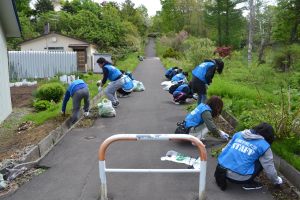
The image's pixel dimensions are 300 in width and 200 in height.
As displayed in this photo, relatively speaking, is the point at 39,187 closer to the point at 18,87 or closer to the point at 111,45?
the point at 18,87

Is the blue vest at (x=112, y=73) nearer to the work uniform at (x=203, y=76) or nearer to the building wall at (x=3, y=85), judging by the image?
the work uniform at (x=203, y=76)

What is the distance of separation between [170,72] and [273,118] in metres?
13.3

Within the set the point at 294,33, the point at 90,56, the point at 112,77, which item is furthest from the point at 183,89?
the point at 294,33

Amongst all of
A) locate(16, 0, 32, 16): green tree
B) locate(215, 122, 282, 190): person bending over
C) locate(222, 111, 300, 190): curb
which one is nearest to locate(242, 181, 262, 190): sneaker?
locate(215, 122, 282, 190): person bending over

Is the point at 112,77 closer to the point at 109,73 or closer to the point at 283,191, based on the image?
the point at 109,73

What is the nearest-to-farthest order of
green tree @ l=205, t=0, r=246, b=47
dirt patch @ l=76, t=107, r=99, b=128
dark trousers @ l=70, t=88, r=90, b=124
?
dark trousers @ l=70, t=88, r=90, b=124 < dirt patch @ l=76, t=107, r=99, b=128 < green tree @ l=205, t=0, r=246, b=47

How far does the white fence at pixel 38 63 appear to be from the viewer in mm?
22875

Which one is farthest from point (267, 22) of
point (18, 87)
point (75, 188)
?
point (75, 188)

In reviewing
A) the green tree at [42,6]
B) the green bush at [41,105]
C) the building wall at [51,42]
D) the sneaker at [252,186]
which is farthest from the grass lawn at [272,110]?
the green tree at [42,6]

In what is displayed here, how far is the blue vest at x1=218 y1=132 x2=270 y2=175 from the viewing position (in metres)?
5.05

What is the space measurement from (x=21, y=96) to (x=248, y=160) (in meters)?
13.0

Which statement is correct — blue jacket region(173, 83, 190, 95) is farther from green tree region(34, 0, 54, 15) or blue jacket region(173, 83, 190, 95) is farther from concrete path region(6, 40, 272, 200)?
green tree region(34, 0, 54, 15)

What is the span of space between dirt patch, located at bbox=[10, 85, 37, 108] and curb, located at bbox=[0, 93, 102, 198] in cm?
557

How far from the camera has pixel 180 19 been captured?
6781 cm
